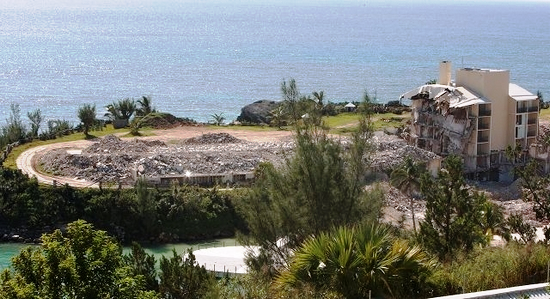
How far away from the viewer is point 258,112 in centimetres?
6825

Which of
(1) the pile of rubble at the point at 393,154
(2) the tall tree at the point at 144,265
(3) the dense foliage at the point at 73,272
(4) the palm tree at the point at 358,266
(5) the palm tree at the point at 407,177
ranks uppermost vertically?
(3) the dense foliage at the point at 73,272

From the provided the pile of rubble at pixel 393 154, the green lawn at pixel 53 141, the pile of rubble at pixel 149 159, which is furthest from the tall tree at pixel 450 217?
the green lawn at pixel 53 141

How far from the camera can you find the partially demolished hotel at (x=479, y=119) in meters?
52.6

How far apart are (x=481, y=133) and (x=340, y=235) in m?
36.9

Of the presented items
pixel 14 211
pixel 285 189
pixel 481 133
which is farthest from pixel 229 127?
pixel 285 189

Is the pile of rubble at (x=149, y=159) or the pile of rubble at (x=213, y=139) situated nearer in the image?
the pile of rubble at (x=149, y=159)

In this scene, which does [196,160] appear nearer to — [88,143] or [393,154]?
[88,143]

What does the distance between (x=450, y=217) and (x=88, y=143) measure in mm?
33393

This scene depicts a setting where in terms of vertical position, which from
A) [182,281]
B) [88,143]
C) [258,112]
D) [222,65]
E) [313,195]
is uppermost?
[313,195]

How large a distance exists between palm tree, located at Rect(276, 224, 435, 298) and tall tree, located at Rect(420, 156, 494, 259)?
4993mm

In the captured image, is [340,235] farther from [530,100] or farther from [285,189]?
[530,100]

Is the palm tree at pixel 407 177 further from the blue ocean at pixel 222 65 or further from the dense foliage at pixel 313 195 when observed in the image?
the blue ocean at pixel 222 65

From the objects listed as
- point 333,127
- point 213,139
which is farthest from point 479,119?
point 213,139

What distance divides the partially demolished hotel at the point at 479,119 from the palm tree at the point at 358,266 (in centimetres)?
3498
